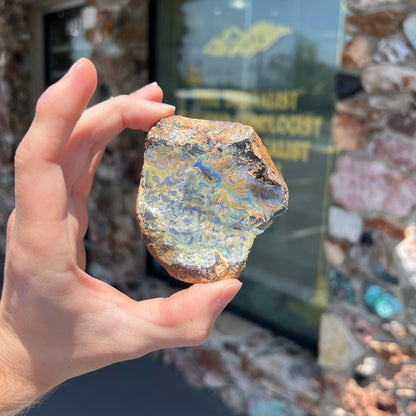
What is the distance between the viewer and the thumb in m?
0.96

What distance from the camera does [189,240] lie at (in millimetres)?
1140

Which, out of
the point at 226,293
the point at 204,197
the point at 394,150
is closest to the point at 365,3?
the point at 394,150

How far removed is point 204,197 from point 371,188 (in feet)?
3.14

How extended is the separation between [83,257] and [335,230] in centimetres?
118

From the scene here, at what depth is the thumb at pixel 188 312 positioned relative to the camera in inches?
37.9

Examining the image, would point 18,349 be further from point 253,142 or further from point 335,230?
point 335,230

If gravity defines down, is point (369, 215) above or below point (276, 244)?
above

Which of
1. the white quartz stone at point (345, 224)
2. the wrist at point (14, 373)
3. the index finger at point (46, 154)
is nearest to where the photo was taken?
the index finger at point (46, 154)

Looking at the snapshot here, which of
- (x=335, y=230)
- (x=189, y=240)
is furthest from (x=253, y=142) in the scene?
(x=335, y=230)

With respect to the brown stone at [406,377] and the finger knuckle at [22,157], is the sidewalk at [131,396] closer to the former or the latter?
the brown stone at [406,377]

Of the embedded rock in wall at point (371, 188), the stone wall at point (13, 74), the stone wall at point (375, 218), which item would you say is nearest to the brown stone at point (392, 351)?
the stone wall at point (375, 218)

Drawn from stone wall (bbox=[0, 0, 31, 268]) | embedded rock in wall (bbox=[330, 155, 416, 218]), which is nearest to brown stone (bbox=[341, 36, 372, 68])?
embedded rock in wall (bbox=[330, 155, 416, 218])

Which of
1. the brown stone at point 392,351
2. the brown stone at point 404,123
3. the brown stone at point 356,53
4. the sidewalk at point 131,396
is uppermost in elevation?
the brown stone at point 356,53

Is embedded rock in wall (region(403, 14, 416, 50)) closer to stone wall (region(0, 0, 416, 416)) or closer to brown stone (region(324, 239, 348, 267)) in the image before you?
stone wall (region(0, 0, 416, 416))
